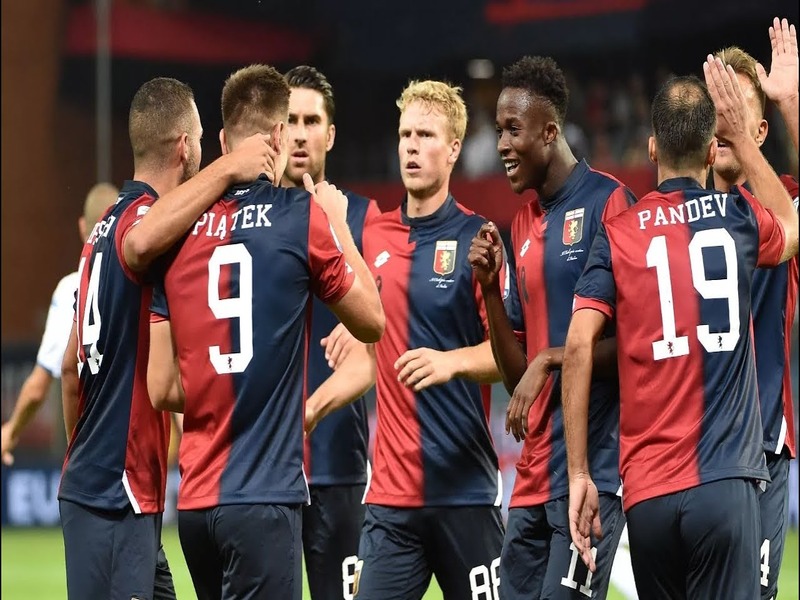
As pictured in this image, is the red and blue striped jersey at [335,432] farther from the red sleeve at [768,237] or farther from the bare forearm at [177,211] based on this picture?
the red sleeve at [768,237]

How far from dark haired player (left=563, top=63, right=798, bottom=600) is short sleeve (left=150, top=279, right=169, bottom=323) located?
1.29 m

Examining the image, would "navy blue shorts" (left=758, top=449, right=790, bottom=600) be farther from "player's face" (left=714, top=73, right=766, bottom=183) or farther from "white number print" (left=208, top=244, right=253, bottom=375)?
"white number print" (left=208, top=244, right=253, bottom=375)

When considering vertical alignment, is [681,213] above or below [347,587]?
above

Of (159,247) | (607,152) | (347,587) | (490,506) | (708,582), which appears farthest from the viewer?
(607,152)

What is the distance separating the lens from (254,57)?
1750cm

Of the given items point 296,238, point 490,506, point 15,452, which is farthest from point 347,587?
point 15,452

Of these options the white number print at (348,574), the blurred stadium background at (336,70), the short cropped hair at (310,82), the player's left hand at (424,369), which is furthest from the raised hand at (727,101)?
the blurred stadium background at (336,70)

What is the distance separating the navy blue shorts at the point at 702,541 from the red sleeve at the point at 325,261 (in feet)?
3.77

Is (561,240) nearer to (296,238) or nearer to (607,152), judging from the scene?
(296,238)

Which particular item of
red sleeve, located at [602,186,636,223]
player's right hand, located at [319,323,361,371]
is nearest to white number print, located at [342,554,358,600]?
player's right hand, located at [319,323,361,371]

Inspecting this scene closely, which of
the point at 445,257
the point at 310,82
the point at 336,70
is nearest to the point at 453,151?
the point at 445,257

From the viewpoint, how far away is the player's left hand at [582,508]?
4113 millimetres

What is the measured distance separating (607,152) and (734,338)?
13678 mm

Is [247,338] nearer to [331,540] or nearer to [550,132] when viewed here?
[550,132]
